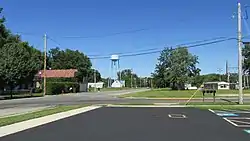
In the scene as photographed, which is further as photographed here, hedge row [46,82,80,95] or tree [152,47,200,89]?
tree [152,47,200,89]

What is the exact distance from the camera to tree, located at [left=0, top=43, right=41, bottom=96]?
1868 inches

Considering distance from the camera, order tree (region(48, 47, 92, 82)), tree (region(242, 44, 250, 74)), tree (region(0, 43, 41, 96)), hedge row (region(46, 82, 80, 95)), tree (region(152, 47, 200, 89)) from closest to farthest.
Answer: tree (region(0, 43, 41, 96))
hedge row (region(46, 82, 80, 95))
tree (region(152, 47, 200, 89))
tree (region(242, 44, 250, 74))
tree (region(48, 47, 92, 82))

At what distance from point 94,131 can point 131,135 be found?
158 cm

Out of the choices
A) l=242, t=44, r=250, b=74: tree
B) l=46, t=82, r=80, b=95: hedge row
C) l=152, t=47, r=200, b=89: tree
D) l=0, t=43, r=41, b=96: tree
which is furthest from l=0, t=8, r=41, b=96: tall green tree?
l=242, t=44, r=250, b=74: tree

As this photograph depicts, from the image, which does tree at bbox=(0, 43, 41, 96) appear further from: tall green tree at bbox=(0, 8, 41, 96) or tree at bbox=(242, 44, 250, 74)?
tree at bbox=(242, 44, 250, 74)

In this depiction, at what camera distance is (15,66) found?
1887 inches

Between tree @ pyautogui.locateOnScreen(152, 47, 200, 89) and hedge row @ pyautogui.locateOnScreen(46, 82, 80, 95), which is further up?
tree @ pyautogui.locateOnScreen(152, 47, 200, 89)

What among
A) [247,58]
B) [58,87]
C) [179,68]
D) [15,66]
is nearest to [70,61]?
[179,68]

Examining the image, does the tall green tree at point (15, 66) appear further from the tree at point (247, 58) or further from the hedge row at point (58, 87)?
the tree at point (247, 58)

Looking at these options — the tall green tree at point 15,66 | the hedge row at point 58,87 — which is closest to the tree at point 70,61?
the hedge row at point 58,87

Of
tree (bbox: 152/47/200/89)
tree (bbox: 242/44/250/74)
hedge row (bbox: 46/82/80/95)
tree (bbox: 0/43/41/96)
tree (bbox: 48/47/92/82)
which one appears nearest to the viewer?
tree (bbox: 0/43/41/96)

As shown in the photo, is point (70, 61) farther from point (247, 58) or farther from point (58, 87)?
point (58, 87)

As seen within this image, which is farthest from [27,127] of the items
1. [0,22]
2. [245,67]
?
[245,67]

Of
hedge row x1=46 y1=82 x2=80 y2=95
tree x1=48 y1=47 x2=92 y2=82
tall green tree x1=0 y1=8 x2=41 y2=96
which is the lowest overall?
hedge row x1=46 y1=82 x2=80 y2=95
